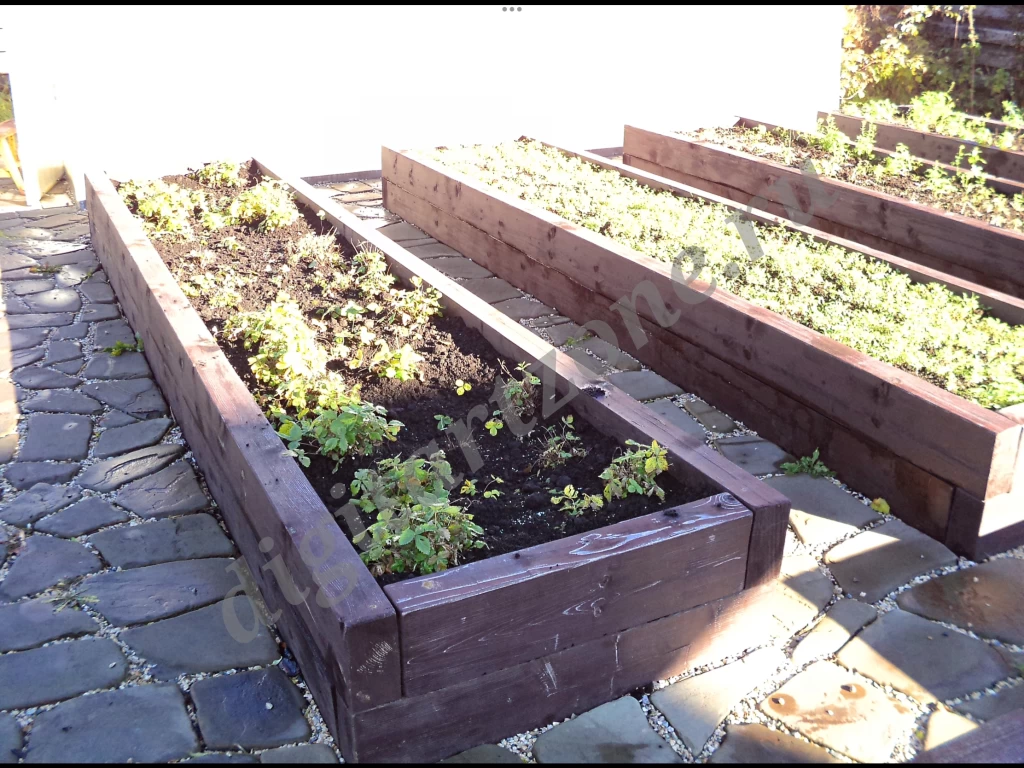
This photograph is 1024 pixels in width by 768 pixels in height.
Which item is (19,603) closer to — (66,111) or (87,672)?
(87,672)

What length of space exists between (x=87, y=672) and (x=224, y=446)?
0.78 m

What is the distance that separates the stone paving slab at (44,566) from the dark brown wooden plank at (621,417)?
1.68 metres

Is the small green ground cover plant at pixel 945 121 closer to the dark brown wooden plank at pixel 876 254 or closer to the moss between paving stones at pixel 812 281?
the dark brown wooden plank at pixel 876 254

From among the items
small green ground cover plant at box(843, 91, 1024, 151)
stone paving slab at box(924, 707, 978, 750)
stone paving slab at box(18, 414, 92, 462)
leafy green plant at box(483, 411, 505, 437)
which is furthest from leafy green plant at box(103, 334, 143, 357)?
small green ground cover plant at box(843, 91, 1024, 151)

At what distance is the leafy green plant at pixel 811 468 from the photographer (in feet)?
11.5

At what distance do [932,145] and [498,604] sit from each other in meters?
5.89

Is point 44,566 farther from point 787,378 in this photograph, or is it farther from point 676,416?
point 787,378

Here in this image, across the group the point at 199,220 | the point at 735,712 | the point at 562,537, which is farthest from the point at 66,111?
the point at 735,712

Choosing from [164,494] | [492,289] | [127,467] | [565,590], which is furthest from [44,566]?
[492,289]

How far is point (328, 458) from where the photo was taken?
303cm

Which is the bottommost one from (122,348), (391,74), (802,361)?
(122,348)

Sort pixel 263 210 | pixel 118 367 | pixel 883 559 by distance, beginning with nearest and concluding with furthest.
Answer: pixel 883 559
pixel 118 367
pixel 263 210

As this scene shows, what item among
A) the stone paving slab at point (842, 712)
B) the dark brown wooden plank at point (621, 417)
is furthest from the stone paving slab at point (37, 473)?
the stone paving slab at point (842, 712)

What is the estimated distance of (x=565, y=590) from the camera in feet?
7.55
